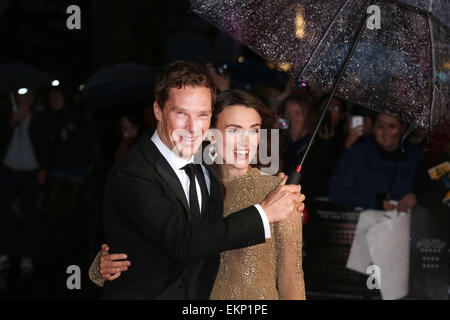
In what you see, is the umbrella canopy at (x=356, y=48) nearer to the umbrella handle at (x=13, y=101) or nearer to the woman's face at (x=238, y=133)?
the woman's face at (x=238, y=133)

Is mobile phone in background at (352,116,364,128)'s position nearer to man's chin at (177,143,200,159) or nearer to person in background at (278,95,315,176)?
person in background at (278,95,315,176)

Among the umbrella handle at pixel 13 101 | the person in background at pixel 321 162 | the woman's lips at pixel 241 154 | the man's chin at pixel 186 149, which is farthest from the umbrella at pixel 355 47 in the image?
the umbrella handle at pixel 13 101

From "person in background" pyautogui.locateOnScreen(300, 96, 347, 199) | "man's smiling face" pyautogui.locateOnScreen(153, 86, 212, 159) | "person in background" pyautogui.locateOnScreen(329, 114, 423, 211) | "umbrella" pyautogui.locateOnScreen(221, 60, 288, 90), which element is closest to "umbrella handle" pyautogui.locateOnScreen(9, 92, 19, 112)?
"umbrella" pyautogui.locateOnScreen(221, 60, 288, 90)

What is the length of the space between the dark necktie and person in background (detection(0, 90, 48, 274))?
6453mm

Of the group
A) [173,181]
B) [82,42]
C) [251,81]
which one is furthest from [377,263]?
[82,42]

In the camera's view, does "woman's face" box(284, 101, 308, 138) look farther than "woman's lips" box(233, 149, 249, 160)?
Yes

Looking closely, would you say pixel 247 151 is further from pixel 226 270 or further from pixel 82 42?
pixel 82 42

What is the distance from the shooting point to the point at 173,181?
298 centimetres

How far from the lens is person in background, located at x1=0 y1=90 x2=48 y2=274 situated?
9.03m

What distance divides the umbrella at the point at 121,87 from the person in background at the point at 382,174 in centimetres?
299

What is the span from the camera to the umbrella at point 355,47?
140 inches

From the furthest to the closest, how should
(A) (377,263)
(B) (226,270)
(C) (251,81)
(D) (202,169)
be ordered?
(C) (251,81) < (A) (377,263) < (B) (226,270) < (D) (202,169)

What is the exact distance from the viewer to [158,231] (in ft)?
9.37

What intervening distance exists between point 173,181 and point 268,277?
29.7 inches
